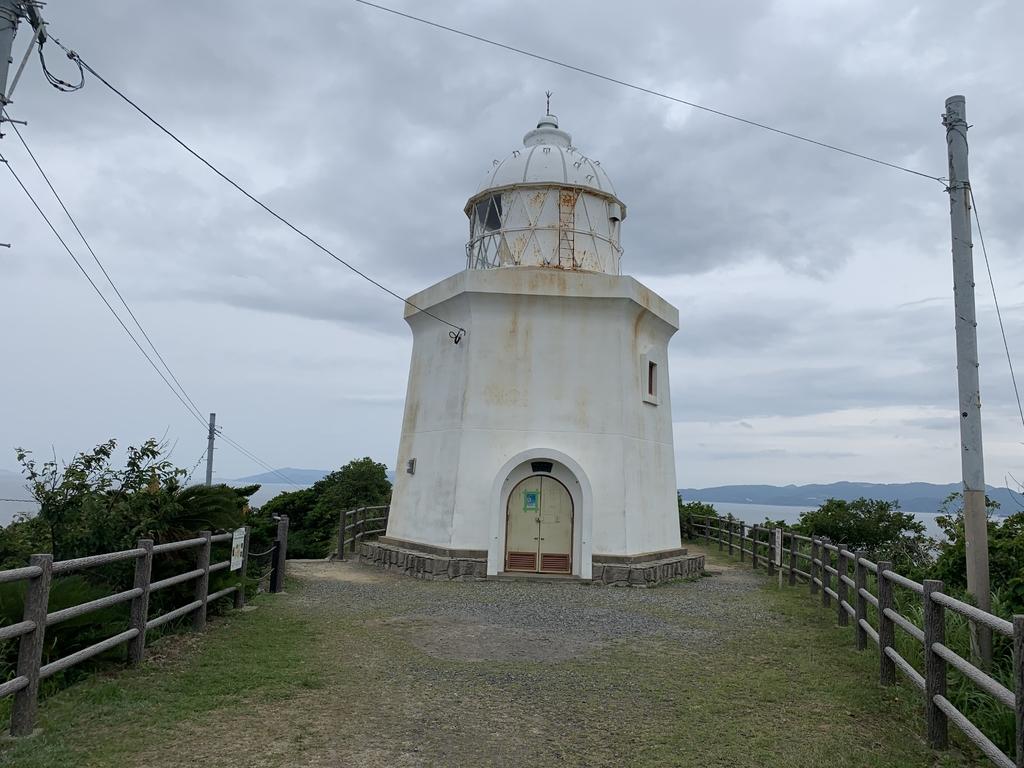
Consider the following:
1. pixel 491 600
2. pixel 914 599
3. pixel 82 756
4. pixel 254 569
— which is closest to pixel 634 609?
pixel 491 600

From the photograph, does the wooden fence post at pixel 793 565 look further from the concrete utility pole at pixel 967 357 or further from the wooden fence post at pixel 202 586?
the wooden fence post at pixel 202 586

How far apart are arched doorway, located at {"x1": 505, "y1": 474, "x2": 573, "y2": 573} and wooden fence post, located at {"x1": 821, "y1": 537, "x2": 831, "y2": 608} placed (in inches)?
165

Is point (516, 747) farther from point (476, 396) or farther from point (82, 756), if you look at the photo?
point (476, 396)

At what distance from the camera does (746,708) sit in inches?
225

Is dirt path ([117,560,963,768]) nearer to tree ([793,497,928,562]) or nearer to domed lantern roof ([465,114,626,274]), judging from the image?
domed lantern roof ([465,114,626,274])

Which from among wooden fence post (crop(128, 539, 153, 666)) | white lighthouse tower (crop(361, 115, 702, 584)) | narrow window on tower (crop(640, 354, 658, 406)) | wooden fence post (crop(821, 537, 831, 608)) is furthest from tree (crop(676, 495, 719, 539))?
wooden fence post (crop(128, 539, 153, 666))

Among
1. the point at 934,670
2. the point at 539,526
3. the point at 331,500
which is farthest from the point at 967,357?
the point at 331,500

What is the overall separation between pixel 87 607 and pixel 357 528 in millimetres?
11707

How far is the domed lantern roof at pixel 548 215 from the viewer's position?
1433 centimetres

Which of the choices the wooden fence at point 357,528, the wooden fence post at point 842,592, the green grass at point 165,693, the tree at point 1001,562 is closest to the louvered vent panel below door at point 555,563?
the wooden fence post at point 842,592

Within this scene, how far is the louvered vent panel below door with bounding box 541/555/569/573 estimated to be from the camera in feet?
42.6

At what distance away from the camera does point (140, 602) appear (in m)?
6.35

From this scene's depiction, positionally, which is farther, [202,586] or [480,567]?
[480,567]

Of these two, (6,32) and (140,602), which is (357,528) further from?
(6,32)
